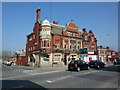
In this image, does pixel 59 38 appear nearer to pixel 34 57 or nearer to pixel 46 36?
pixel 46 36

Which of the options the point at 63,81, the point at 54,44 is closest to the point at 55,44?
the point at 54,44

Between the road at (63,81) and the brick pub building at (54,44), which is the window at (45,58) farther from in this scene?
the road at (63,81)

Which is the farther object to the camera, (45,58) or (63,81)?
(45,58)

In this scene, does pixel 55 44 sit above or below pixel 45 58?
above

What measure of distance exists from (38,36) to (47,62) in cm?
790

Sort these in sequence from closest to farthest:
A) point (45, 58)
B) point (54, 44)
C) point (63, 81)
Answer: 1. point (63, 81)
2. point (45, 58)
3. point (54, 44)

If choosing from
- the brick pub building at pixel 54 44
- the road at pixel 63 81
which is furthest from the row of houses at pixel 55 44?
the road at pixel 63 81

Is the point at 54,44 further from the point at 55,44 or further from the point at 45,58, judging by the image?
the point at 45,58

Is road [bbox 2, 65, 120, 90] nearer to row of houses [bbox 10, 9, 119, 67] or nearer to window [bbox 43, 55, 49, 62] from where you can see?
window [bbox 43, 55, 49, 62]

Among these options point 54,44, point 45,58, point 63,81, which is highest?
point 54,44

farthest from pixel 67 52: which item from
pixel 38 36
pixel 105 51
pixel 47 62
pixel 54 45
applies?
pixel 105 51

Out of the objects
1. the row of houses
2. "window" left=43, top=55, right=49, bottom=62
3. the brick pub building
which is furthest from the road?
the brick pub building

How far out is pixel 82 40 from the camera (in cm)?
4016

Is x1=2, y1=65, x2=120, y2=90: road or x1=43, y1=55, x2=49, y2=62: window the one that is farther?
x1=43, y1=55, x2=49, y2=62: window
